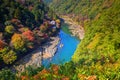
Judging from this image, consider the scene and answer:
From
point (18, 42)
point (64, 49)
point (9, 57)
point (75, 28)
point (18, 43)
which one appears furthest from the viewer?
point (75, 28)

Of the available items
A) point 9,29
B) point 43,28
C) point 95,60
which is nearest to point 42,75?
point 95,60

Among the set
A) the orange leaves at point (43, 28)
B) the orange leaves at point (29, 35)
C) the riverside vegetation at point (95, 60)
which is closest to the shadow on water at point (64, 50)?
the riverside vegetation at point (95, 60)

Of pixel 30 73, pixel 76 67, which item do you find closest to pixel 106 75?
pixel 76 67

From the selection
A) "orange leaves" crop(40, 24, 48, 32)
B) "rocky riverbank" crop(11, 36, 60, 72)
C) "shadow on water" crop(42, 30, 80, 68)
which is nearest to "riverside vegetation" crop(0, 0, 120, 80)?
"shadow on water" crop(42, 30, 80, 68)

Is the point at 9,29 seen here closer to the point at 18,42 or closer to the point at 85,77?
the point at 18,42

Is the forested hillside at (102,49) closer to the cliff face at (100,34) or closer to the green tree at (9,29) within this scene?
the cliff face at (100,34)
